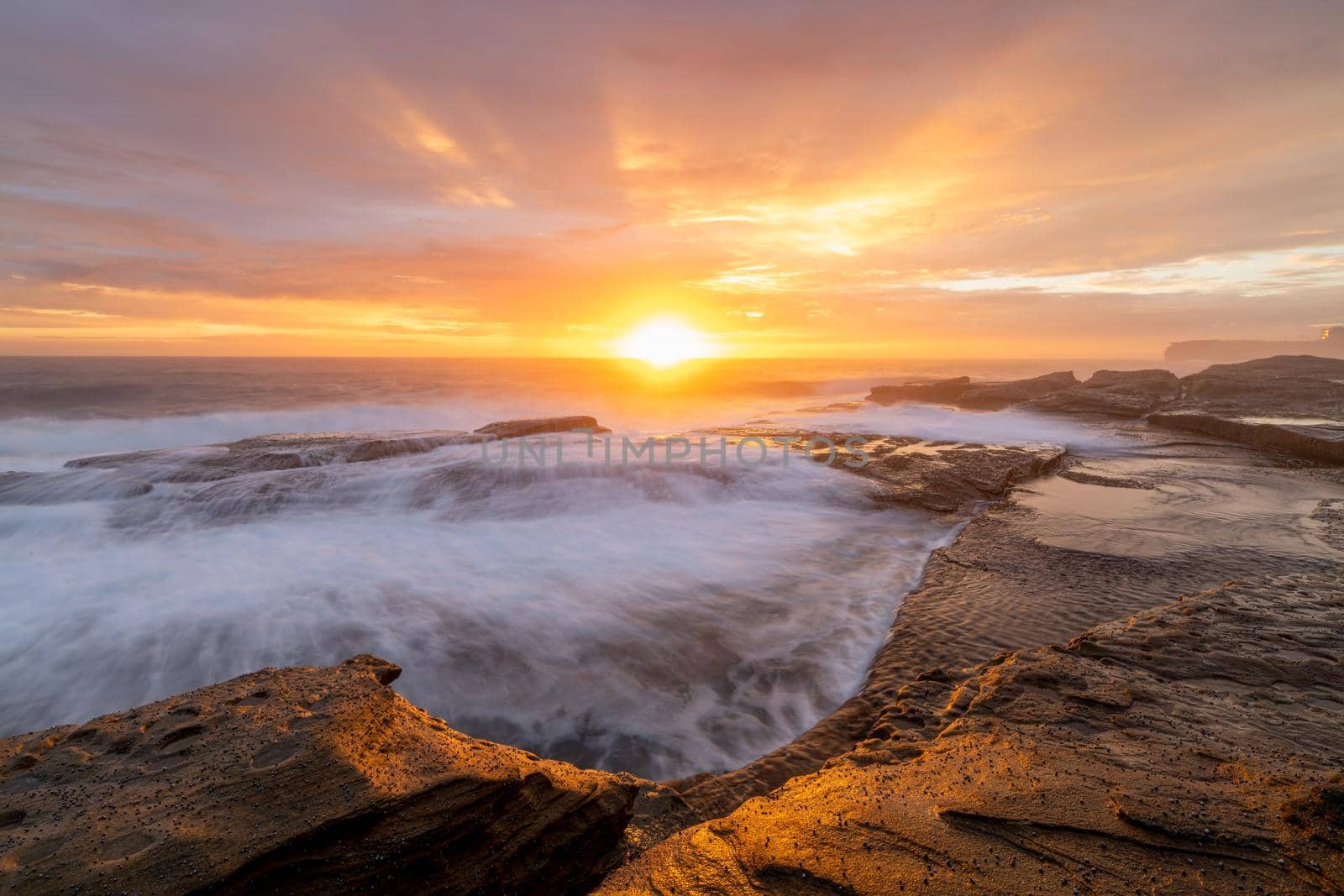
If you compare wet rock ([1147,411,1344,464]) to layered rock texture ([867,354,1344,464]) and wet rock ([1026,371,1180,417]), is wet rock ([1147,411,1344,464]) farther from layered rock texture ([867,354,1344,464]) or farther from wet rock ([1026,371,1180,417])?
wet rock ([1026,371,1180,417])

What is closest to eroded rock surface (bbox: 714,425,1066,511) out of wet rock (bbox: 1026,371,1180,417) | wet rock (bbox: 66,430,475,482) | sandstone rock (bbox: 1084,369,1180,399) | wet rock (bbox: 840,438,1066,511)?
wet rock (bbox: 840,438,1066,511)

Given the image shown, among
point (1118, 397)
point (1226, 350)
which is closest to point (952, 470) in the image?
point (1118, 397)

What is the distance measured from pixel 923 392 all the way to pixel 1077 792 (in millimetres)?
32890

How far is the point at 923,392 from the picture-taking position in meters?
32.3

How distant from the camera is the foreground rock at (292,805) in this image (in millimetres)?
2184

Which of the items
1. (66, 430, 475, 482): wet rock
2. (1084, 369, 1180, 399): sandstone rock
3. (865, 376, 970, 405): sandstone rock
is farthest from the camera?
(865, 376, 970, 405): sandstone rock

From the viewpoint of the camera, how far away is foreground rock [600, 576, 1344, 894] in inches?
91.2

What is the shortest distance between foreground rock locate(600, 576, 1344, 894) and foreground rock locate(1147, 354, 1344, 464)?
13963mm

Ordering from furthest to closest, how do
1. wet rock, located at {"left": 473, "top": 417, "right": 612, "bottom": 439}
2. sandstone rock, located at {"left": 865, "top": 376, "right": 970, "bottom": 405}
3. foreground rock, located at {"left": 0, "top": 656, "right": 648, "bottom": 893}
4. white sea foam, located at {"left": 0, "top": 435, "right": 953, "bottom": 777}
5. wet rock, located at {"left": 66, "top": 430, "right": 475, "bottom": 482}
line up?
1. sandstone rock, located at {"left": 865, "top": 376, "right": 970, "bottom": 405}
2. wet rock, located at {"left": 473, "top": 417, "right": 612, "bottom": 439}
3. wet rock, located at {"left": 66, "top": 430, "right": 475, "bottom": 482}
4. white sea foam, located at {"left": 0, "top": 435, "right": 953, "bottom": 777}
5. foreground rock, located at {"left": 0, "top": 656, "right": 648, "bottom": 893}

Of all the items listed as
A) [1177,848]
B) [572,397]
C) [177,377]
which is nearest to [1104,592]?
[1177,848]

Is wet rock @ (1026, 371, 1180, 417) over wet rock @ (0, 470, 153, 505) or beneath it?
over

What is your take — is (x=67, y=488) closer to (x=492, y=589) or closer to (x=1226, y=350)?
(x=492, y=589)

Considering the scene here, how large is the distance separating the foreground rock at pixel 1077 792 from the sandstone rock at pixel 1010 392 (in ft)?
82.4

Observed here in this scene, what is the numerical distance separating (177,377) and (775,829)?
231ft
